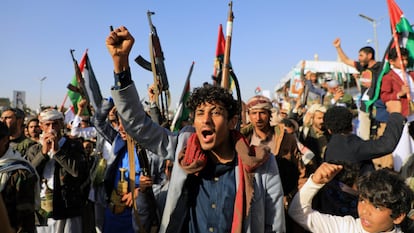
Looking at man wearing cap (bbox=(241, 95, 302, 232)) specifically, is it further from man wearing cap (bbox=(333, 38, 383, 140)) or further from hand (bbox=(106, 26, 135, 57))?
man wearing cap (bbox=(333, 38, 383, 140))

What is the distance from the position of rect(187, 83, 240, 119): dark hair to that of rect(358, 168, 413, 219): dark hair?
1.00 meters

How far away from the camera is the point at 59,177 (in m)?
3.99

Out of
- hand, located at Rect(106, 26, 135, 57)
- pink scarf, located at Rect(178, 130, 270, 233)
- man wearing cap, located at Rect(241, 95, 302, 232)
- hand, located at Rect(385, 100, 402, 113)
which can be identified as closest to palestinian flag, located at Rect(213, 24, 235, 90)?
man wearing cap, located at Rect(241, 95, 302, 232)

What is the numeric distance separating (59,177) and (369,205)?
3.26m

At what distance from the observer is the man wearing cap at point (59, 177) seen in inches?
153

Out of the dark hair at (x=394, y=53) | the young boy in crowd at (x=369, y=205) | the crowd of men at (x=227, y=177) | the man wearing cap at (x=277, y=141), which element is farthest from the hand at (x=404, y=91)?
the young boy in crowd at (x=369, y=205)

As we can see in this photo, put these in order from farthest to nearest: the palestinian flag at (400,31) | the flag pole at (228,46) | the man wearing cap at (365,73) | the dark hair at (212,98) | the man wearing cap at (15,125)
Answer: the man wearing cap at (365,73) → the palestinian flag at (400,31) → the man wearing cap at (15,125) → the flag pole at (228,46) → the dark hair at (212,98)

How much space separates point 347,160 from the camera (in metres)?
2.80

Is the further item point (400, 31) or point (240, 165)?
point (400, 31)

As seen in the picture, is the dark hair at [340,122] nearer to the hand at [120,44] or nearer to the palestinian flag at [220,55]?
the hand at [120,44]

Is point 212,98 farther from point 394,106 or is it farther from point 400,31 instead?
point 400,31

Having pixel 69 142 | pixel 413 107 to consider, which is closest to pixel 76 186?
pixel 69 142

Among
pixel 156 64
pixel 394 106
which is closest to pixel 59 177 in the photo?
pixel 156 64

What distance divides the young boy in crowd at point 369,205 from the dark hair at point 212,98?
0.73 meters
